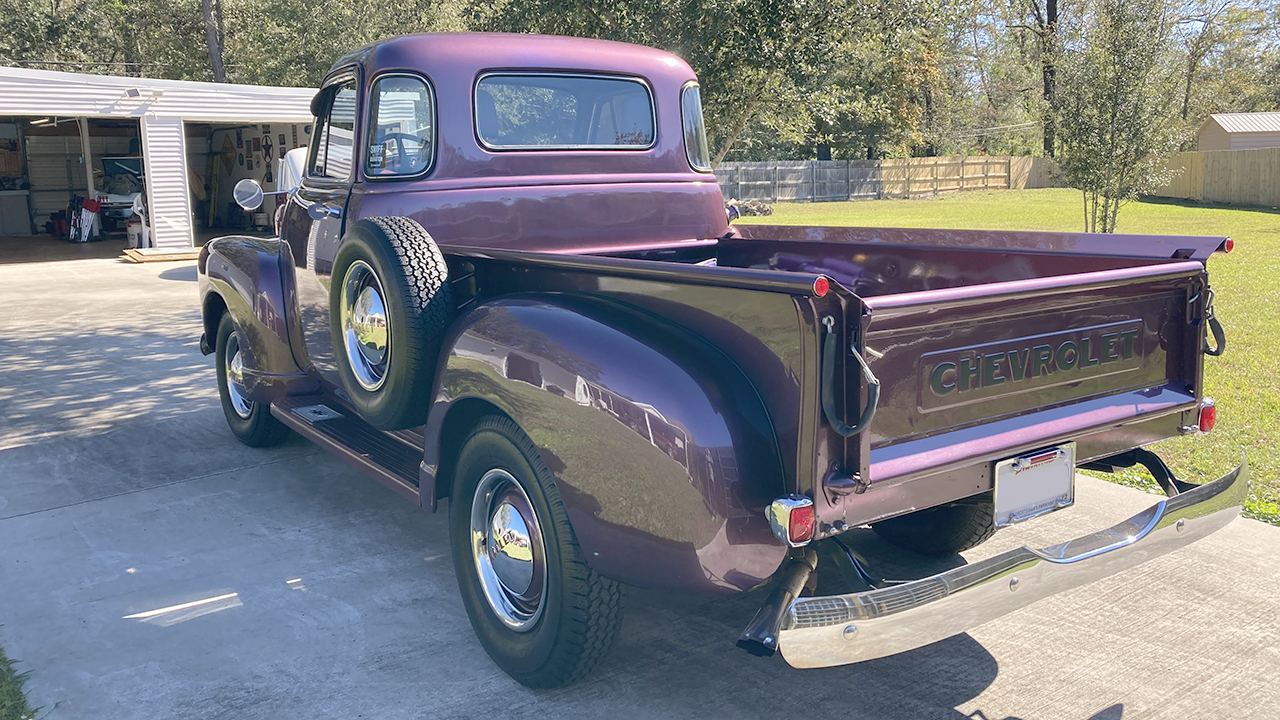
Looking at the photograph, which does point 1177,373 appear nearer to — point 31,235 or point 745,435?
point 745,435

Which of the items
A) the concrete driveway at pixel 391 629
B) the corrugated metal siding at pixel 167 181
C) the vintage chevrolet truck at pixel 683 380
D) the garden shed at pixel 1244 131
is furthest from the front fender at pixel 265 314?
the garden shed at pixel 1244 131

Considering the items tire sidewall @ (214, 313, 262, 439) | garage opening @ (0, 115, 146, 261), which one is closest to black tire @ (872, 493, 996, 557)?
tire sidewall @ (214, 313, 262, 439)

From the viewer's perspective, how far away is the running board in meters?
3.86

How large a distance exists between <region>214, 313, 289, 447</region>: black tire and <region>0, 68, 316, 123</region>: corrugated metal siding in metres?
13.8

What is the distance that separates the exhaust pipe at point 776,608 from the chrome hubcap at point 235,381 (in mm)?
3983

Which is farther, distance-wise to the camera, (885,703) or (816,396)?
(885,703)

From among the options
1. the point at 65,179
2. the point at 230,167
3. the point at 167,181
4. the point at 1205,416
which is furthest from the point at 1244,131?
the point at 1205,416

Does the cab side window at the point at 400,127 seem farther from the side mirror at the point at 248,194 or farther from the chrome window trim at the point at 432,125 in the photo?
the side mirror at the point at 248,194

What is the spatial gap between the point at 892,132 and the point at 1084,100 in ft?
103

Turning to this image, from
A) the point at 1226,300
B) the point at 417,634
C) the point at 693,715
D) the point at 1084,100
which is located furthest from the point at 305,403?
the point at 1084,100

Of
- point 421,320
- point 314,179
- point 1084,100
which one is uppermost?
point 1084,100

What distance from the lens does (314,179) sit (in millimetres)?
4941

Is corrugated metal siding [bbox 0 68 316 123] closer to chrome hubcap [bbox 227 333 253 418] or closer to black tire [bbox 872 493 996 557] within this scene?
chrome hubcap [bbox 227 333 253 418]

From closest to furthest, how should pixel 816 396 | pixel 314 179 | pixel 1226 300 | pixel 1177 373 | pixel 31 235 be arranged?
pixel 816 396 → pixel 1177 373 → pixel 314 179 → pixel 1226 300 → pixel 31 235
